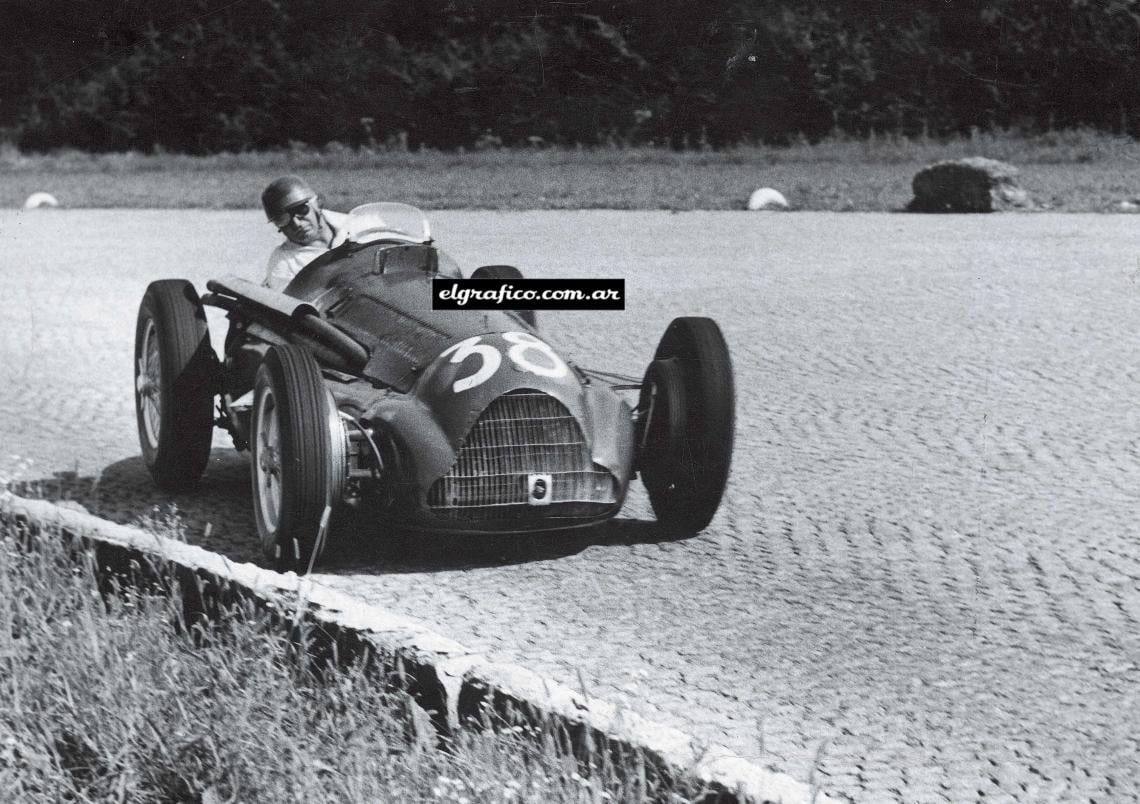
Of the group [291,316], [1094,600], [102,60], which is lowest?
[1094,600]

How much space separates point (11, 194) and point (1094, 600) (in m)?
22.4

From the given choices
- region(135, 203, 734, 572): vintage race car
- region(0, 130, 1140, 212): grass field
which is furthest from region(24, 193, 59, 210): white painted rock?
region(135, 203, 734, 572): vintage race car

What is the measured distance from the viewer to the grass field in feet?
62.1

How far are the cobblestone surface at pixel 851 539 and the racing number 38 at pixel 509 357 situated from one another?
694 millimetres

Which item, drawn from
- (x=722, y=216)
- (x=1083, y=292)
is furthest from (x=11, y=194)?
(x=1083, y=292)

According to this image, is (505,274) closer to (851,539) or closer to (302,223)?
(302,223)

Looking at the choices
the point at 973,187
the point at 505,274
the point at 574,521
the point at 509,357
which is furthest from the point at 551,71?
the point at 574,521

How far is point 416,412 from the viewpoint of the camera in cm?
580

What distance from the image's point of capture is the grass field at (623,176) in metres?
18.9

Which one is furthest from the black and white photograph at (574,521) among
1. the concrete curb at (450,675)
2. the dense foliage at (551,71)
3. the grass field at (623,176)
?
the dense foliage at (551,71)

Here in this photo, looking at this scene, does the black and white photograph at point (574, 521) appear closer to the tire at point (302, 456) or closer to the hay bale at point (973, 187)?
the tire at point (302, 456)

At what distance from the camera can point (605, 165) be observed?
79.6 ft

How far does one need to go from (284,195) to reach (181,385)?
3.63ft

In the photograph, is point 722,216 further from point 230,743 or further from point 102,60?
point 102,60
